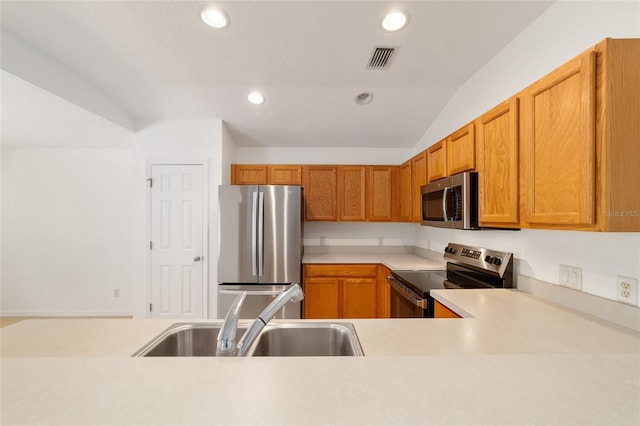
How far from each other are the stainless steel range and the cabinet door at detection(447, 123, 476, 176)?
27.5 inches

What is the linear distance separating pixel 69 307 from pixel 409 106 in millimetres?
5098

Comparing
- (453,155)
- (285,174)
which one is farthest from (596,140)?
(285,174)

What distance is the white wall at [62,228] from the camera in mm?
3629

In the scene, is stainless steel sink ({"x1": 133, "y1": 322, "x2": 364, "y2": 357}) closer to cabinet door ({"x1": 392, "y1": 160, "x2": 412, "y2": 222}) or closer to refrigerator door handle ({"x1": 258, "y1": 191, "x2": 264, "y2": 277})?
refrigerator door handle ({"x1": 258, "y1": 191, "x2": 264, "y2": 277})

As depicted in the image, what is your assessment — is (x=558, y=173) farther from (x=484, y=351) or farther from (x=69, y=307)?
(x=69, y=307)

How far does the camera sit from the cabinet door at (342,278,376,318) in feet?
9.89

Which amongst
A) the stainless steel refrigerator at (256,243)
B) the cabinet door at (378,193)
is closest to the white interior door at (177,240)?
the stainless steel refrigerator at (256,243)

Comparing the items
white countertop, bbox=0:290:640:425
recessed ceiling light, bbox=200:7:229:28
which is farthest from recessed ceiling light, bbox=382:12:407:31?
white countertop, bbox=0:290:640:425

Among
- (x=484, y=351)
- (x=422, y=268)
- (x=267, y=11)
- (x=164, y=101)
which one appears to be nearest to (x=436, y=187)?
(x=422, y=268)

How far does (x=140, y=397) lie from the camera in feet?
1.99

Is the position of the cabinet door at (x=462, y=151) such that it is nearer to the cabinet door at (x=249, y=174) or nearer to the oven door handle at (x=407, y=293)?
the oven door handle at (x=407, y=293)

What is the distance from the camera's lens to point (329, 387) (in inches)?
25.2

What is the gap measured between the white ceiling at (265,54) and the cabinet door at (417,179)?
21.3 inches

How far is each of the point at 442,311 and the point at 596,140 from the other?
1151 mm
